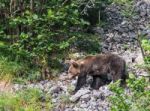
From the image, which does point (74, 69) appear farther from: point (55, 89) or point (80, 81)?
point (55, 89)

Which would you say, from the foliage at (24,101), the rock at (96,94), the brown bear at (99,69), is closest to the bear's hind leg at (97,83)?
the brown bear at (99,69)

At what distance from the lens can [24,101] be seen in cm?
873

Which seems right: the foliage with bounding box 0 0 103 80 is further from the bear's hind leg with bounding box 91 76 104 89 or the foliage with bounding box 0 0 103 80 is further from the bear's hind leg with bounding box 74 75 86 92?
the bear's hind leg with bounding box 91 76 104 89

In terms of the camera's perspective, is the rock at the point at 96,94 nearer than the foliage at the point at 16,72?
Yes

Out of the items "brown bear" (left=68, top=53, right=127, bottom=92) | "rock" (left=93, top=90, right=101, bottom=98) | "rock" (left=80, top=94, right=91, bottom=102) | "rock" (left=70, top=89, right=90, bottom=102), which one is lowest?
"rock" (left=70, top=89, right=90, bottom=102)

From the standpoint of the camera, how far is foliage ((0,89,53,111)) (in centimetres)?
843

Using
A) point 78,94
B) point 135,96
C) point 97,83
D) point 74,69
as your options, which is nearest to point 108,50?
point 74,69

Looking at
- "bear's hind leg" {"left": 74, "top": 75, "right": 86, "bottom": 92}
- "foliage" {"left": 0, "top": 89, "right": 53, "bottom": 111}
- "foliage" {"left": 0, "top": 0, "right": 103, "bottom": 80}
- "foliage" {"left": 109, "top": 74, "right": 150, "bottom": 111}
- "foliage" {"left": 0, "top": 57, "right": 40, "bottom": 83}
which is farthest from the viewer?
"foliage" {"left": 0, "top": 0, "right": 103, "bottom": 80}

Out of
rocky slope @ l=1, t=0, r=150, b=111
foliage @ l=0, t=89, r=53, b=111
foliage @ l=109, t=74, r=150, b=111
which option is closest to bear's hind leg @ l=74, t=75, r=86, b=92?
rocky slope @ l=1, t=0, r=150, b=111

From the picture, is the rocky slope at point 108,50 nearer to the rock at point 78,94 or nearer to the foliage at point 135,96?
the rock at point 78,94

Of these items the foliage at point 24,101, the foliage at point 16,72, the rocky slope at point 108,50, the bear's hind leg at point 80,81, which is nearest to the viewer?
the foliage at point 24,101

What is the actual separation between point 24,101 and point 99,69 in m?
1.64

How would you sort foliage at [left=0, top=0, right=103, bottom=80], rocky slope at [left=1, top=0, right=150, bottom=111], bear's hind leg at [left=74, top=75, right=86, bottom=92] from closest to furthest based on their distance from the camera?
1. rocky slope at [left=1, top=0, right=150, bottom=111]
2. bear's hind leg at [left=74, top=75, right=86, bottom=92]
3. foliage at [left=0, top=0, right=103, bottom=80]

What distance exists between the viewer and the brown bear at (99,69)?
9070 millimetres
